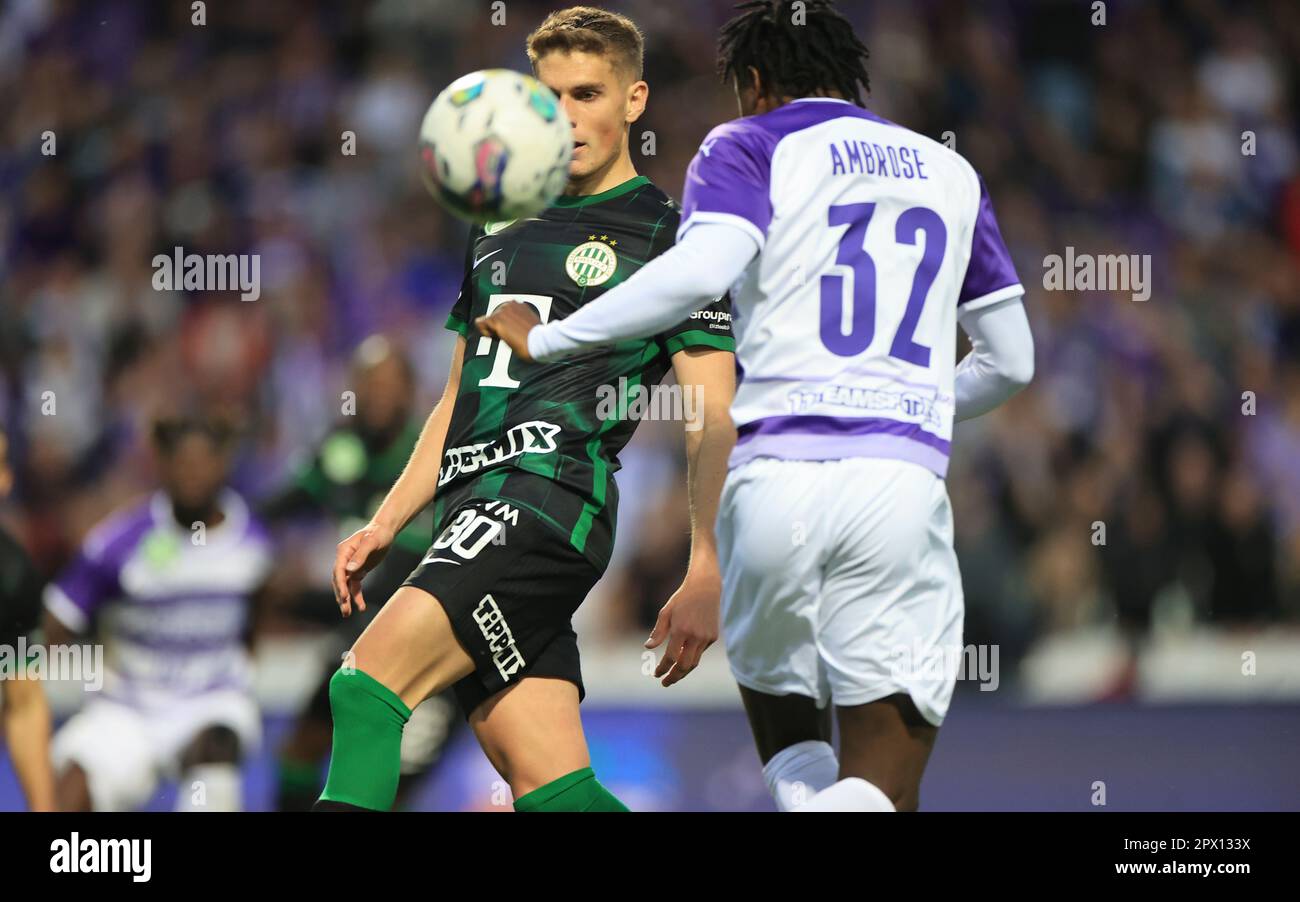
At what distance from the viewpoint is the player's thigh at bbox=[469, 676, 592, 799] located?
13.8 feet

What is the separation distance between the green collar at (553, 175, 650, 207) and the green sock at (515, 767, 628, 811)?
146 centimetres

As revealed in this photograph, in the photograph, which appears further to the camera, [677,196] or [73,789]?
[677,196]

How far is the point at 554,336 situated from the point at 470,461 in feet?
2.19

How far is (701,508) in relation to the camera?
4254 millimetres

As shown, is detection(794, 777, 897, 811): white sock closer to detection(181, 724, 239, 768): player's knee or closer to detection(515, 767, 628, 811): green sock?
detection(515, 767, 628, 811): green sock

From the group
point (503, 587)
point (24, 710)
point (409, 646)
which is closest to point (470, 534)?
point (503, 587)

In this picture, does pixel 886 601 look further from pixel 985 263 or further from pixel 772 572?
pixel 985 263

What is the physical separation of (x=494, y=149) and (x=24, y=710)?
3.13 meters

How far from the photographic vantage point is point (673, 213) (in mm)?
4598

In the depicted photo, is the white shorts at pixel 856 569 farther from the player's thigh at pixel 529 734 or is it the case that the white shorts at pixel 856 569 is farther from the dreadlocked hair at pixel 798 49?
the dreadlocked hair at pixel 798 49
